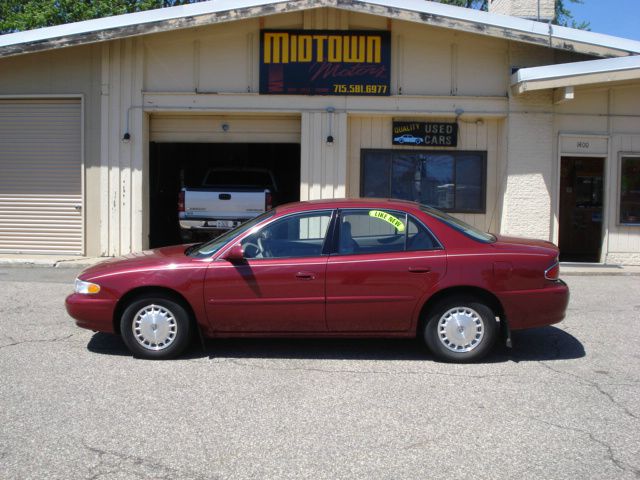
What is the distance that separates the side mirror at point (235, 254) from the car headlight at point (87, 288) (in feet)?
4.33

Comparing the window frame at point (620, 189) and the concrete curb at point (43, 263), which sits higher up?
the window frame at point (620, 189)

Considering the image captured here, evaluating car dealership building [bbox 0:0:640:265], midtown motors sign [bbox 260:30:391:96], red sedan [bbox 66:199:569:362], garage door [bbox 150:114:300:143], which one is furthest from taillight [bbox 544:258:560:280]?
garage door [bbox 150:114:300:143]

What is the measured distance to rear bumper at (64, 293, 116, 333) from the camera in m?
6.30

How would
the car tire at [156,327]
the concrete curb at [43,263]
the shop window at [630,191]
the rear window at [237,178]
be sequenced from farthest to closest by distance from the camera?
the rear window at [237,178]
the shop window at [630,191]
the concrete curb at [43,263]
the car tire at [156,327]

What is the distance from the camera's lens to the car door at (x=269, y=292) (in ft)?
20.2

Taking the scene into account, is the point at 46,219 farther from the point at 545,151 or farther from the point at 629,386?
the point at 629,386

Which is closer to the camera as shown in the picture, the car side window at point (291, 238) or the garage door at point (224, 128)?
the car side window at point (291, 238)

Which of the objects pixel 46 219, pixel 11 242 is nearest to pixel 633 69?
pixel 46 219

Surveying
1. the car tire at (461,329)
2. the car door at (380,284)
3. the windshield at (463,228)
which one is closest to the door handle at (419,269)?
the car door at (380,284)

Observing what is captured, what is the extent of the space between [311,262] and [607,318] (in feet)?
14.7

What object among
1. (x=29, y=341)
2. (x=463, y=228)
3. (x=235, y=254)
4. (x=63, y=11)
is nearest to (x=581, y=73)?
(x=463, y=228)

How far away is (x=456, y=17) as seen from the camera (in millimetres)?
11734

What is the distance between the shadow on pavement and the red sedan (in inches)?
13.9

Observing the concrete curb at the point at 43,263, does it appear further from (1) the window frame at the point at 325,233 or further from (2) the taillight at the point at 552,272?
(2) the taillight at the point at 552,272
